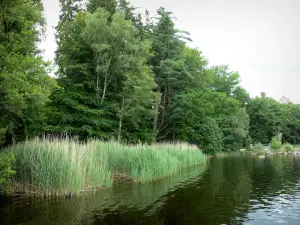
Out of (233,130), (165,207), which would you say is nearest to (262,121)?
(233,130)

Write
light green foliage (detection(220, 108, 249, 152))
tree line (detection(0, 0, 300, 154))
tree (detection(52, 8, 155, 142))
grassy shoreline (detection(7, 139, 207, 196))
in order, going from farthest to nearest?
light green foliage (detection(220, 108, 249, 152))
tree (detection(52, 8, 155, 142))
tree line (detection(0, 0, 300, 154))
grassy shoreline (detection(7, 139, 207, 196))

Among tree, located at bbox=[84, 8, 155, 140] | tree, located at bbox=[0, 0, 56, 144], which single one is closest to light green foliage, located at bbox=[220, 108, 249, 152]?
tree, located at bbox=[84, 8, 155, 140]

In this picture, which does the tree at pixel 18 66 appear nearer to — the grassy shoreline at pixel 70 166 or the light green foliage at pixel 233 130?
the grassy shoreline at pixel 70 166

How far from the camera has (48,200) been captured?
880 centimetres

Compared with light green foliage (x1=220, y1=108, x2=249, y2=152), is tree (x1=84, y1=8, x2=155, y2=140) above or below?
above

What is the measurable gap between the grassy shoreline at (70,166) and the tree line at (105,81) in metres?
1.52

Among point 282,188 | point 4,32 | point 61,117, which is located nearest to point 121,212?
point 282,188

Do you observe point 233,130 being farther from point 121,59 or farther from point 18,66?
point 18,66

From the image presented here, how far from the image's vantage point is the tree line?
12578mm

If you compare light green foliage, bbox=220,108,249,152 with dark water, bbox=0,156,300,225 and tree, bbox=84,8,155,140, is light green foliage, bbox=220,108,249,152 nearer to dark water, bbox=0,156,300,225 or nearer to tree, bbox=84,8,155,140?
tree, bbox=84,8,155,140

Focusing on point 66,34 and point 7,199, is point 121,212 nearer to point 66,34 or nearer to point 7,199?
point 7,199

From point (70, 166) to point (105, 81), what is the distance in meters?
14.1

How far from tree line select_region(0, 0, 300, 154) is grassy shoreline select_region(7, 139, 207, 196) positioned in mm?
1523

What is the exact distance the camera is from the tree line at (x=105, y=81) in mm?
12578
